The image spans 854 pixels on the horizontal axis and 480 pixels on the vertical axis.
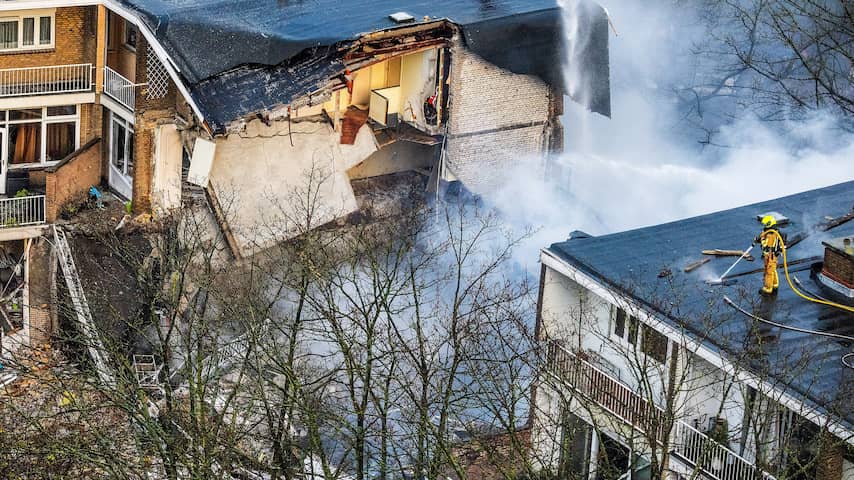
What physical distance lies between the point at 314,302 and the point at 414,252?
987 centimetres

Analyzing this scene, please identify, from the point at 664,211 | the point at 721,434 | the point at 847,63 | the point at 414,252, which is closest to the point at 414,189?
the point at 414,252

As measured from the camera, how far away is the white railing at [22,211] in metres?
35.6

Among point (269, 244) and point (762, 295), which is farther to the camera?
point (269, 244)

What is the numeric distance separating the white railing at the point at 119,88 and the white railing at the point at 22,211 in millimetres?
2675

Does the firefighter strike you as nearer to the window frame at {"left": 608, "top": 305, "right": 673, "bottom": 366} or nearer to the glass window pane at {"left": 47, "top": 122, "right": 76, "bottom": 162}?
the window frame at {"left": 608, "top": 305, "right": 673, "bottom": 366}

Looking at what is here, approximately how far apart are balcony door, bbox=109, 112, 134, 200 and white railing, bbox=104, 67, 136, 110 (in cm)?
58

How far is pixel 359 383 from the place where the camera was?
32688mm

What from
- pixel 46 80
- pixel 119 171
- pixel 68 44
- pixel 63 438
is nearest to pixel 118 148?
pixel 119 171

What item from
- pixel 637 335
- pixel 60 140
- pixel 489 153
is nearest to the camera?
pixel 637 335

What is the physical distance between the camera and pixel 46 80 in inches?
1432

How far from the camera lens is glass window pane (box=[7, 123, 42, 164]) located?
37.2m

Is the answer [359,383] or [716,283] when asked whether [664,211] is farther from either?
[716,283]

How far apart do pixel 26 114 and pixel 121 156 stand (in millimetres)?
2221

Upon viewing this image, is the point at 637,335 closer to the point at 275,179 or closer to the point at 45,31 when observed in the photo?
the point at 275,179
